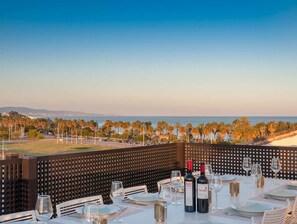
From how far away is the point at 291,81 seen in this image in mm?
15375

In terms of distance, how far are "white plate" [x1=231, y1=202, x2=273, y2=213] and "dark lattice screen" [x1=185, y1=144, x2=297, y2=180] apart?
2.92 metres

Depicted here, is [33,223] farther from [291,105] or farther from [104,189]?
[291,105]

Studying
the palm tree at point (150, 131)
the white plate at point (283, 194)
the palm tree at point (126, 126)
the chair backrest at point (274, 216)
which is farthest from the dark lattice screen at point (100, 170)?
the palm tree at point (126, 126)

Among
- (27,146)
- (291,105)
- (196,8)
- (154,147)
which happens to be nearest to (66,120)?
(27,146)

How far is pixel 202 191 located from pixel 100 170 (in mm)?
2694

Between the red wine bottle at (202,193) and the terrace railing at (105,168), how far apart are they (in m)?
2.14

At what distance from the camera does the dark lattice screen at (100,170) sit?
3.98 meters

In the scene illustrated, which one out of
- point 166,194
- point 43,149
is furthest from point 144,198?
point 43,149

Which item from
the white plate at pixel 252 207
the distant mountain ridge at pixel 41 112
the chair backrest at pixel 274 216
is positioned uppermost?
the distant mountain ridge at pixel 41 112

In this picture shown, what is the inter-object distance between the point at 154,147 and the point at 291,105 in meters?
13.9

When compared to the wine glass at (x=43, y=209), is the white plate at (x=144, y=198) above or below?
below

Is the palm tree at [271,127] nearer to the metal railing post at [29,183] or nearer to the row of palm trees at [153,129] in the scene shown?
the row of palm trees at [153,129]

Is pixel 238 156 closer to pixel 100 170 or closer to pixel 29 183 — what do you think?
pixel 100 170

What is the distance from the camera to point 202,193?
2021mm
